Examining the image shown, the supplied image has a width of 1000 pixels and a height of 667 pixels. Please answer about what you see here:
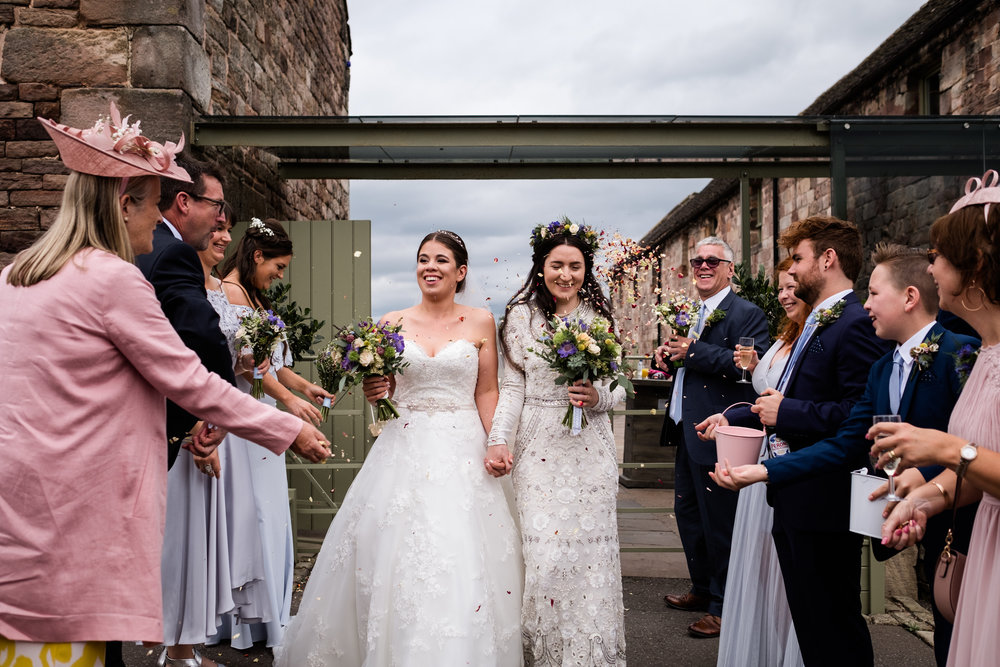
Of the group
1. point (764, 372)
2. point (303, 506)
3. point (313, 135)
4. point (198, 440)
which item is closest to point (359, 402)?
point (303, 506)

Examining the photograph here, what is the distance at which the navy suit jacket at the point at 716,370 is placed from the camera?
469 centimetres

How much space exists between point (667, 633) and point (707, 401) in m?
1.52

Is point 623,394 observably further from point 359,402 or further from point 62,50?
point 62,50

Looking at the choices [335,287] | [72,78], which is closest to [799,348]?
[335,287]

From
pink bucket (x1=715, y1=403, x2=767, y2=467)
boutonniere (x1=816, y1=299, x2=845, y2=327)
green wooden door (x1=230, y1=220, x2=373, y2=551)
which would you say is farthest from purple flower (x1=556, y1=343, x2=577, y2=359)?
green wooden door (x1=230, y1=220, x2=373, y2=551)

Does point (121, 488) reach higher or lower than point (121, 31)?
lower

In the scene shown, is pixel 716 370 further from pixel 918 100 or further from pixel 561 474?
pixel 918 100

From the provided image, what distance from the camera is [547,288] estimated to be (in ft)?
13.4

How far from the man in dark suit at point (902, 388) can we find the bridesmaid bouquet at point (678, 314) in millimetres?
2132

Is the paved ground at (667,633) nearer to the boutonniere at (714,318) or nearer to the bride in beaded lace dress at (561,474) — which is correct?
the bride in beaded lace dress at (561,474)

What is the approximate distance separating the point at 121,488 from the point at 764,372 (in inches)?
117

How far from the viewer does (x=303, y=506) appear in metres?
6.81

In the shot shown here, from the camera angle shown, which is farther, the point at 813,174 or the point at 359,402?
the point at 813,174

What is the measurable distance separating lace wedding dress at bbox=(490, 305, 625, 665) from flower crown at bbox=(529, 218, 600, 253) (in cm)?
44
